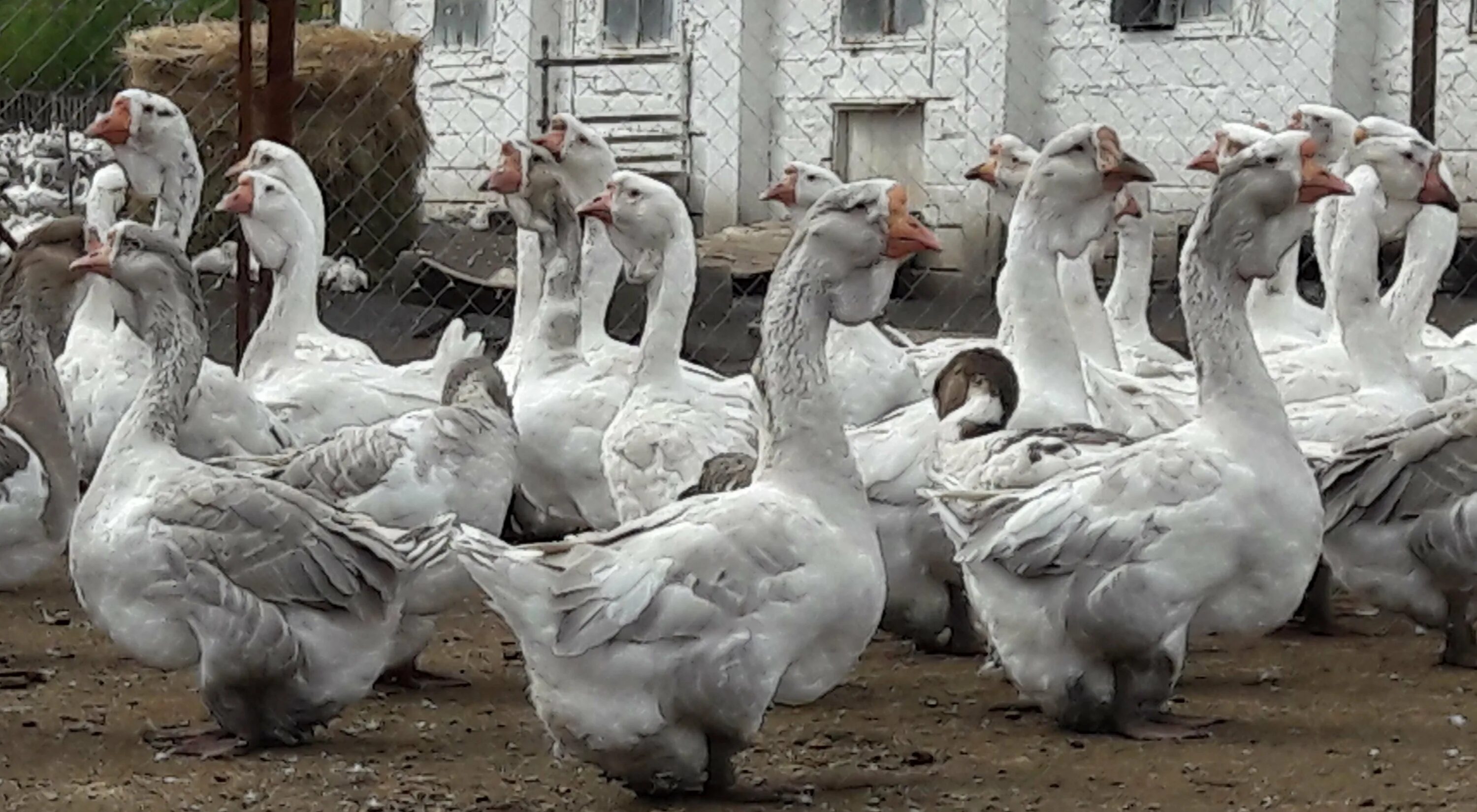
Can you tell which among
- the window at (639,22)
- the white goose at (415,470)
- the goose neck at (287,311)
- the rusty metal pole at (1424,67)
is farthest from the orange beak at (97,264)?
the window at (639,22)

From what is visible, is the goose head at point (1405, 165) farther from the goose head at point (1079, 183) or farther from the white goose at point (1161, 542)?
the white goose at point (1161, 542)

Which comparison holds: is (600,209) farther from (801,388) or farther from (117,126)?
(801,388)

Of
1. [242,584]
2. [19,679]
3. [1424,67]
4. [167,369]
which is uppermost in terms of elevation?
[1424,67]

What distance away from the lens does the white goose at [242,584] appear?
16.2 ft

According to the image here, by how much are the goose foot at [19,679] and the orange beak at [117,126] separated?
3.22m

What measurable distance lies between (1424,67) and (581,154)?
4.15 metres

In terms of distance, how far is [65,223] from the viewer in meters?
6.87

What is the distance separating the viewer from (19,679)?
590 cm

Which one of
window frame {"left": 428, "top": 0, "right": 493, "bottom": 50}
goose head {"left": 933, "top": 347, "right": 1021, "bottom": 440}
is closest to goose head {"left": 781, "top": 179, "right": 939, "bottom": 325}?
goose head {"left": 933, "top": 347, "right": 1021, "bottom": 440}

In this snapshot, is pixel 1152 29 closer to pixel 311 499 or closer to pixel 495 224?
pixel 495 224

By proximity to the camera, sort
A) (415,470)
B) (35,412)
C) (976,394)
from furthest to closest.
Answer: (35,412), (976,394), (415,470)

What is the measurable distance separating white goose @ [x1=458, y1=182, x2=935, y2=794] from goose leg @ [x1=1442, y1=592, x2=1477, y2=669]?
87.1 inches

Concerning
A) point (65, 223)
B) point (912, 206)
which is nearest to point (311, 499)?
point (65, 223)

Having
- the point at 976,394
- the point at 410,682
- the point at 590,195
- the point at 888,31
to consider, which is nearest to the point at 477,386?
the point at 410,682
